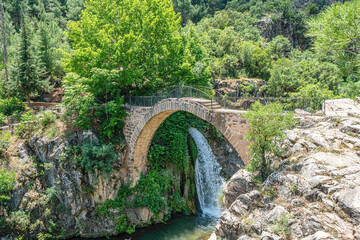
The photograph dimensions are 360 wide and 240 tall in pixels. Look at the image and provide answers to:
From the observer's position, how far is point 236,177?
8.00 meters

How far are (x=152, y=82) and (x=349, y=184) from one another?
11.1 m

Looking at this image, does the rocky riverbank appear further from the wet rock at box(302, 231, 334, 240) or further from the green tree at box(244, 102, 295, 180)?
the wet rock at box(302, 231, 334, 240)

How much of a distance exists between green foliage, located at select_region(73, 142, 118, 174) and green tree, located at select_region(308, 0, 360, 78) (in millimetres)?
11639

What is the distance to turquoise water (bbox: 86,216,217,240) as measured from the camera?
12.7 metres

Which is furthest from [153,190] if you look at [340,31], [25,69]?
[25,69]

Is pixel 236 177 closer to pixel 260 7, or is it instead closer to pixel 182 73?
pixel 182 73

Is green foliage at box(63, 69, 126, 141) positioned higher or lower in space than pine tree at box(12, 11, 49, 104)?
lower

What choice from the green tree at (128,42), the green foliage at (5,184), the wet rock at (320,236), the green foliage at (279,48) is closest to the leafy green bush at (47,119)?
the green tree at (128,42)

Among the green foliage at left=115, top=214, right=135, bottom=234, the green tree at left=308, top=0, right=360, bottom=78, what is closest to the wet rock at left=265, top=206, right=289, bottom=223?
the green tree at left=308, top=0, right=360, bottom=78

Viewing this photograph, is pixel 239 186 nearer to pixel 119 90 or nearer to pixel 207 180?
pixel 207 180

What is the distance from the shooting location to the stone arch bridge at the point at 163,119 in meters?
9.04

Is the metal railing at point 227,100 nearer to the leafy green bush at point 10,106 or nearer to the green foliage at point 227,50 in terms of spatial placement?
the green foliage at point 227,50

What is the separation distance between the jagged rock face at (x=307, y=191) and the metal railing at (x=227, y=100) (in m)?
0.87

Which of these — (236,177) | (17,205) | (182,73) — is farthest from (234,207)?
(17,205)
